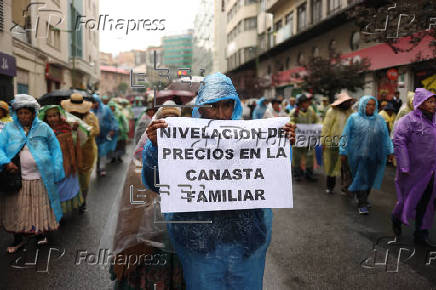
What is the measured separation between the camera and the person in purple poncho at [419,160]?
4.79 metres

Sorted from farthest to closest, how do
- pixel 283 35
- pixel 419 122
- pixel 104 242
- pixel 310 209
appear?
pixel 283 35, pixel 310 209, pixel 419 122, pixel 104 242

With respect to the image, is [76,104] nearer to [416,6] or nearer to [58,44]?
[58,44]

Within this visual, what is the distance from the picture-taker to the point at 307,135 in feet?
29.9

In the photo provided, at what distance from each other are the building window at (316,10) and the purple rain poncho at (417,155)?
71.8 feet

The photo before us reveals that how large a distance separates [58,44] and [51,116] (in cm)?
365

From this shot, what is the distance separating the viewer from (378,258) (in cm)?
445

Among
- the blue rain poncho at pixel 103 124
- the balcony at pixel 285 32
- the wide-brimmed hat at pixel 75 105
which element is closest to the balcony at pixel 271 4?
the balcony at pixel 285 32

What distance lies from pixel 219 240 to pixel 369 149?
4.75 m

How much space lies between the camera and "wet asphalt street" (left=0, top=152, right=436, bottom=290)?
382cm

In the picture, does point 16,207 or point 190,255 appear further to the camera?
point 16,207

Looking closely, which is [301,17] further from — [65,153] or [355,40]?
[65,153]

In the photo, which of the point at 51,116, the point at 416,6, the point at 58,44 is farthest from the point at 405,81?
the point at 51,116

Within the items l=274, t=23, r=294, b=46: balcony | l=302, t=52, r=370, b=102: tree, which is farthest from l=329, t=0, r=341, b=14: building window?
l=274, t=23, r=294, b=46: balcony

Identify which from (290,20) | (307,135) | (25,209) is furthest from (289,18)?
(25,209)
